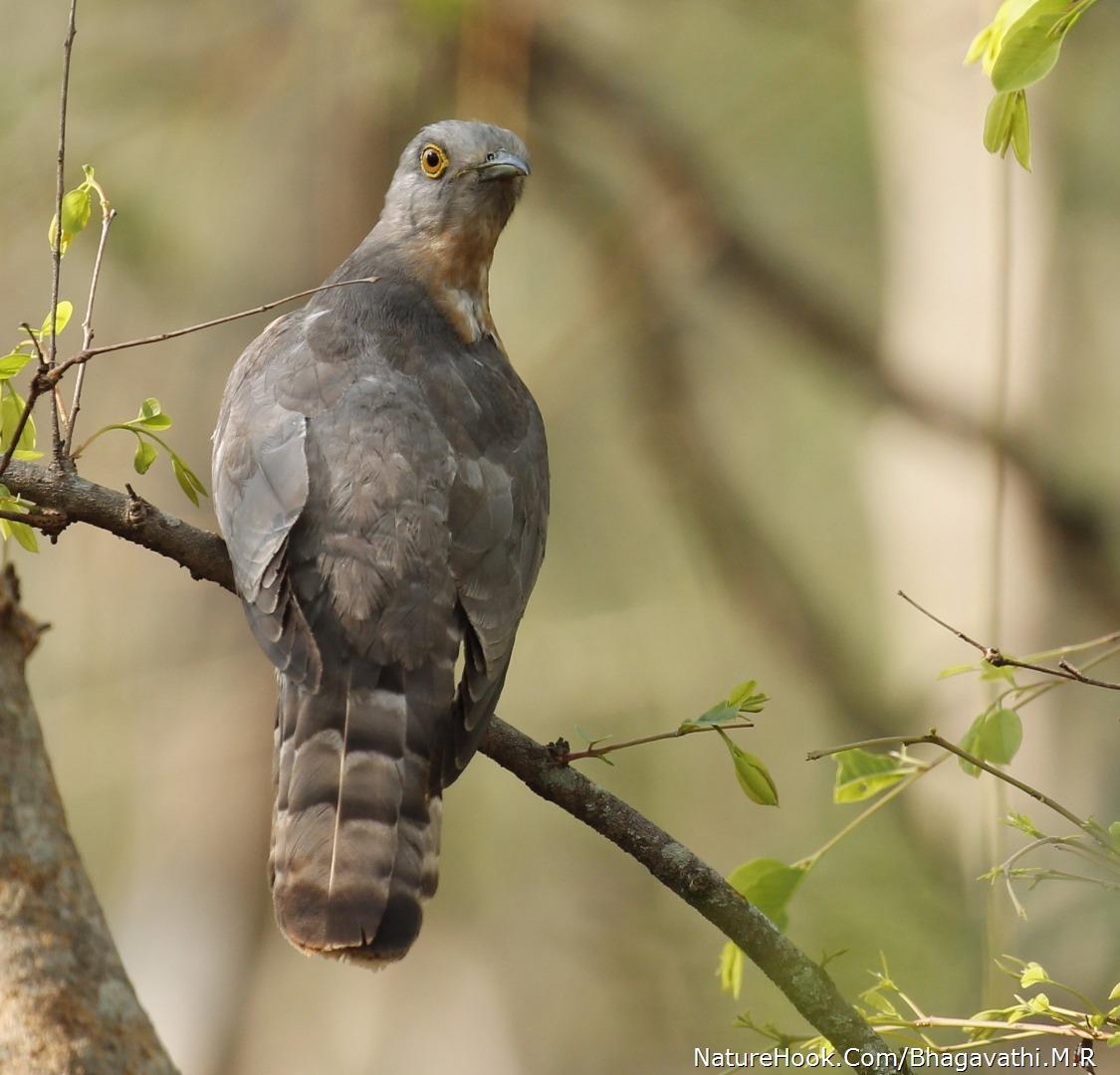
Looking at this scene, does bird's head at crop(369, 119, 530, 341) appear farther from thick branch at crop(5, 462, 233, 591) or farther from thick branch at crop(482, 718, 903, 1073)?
thick branch at crop(482, 718, 903, 1073)

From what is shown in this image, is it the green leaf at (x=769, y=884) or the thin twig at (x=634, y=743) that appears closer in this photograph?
the thin twig at (x=634, y=743)

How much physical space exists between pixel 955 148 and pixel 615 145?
2.89m

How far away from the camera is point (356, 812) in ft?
11.1

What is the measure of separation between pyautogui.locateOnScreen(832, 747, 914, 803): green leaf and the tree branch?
0.32 m

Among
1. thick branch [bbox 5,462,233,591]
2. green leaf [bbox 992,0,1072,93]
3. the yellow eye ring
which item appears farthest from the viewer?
the yellow eye ring

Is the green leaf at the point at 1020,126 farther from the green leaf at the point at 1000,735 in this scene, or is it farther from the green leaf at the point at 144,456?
the green leaf at the point at 144,456

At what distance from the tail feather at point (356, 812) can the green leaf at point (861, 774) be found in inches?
38.8

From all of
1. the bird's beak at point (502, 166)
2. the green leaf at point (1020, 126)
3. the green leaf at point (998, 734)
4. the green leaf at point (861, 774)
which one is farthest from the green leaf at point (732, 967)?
the bird's beak at point (502, 166)

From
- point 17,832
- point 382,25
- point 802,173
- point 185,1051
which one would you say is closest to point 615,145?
point 382,25

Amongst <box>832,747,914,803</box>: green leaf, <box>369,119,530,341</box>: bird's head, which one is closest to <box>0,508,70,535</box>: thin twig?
<box>832,747,914,803</box>: green leaf

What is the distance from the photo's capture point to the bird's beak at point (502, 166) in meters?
4.89

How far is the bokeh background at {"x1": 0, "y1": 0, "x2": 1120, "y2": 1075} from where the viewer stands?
827 centimetres

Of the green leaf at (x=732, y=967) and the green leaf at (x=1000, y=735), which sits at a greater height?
the green leaf at (x=1000, y=735)

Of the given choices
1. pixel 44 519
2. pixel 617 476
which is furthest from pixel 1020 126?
pixel 617 476
